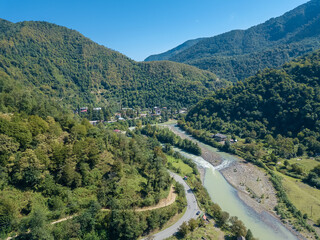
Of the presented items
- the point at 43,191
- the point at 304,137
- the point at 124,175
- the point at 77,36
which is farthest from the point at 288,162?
the point at 77,36

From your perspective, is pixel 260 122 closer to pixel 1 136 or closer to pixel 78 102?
pixel 1 136

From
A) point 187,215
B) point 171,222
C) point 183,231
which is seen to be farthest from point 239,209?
point 183,231

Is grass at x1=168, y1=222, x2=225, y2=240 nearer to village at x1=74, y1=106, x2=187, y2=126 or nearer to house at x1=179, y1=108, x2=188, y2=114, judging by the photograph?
village at x1=74, y1=106, x2=187, y2=126

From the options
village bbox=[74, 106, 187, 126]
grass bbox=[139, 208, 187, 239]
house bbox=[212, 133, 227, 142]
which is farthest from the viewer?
village bbox=[74, 106, 187, 126]

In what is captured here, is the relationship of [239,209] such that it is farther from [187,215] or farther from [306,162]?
[306,162]

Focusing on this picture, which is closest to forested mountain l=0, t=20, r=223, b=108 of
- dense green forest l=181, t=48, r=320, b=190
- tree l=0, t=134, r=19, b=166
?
dense green forest l=181, t=48, r=320, b=190

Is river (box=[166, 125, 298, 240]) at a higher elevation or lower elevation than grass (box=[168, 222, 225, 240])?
lower

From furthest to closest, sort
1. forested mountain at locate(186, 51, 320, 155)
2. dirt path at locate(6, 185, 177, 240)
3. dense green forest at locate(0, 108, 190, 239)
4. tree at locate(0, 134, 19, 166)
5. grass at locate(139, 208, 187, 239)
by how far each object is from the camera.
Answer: forested mountain at locate(186, 51, 320, 155) → grass at locate(139, 208, 187, 239) → dirt path at locate(6, 185, 177, 240) → tree at locate(0, 134, 19, 166) → dense green forest at locate(0, 108, 190, 239)

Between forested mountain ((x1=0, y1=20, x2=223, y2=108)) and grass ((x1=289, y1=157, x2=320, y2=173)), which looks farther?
forested mountain ((x1=0, y1=20, x2=223, y2=108))
